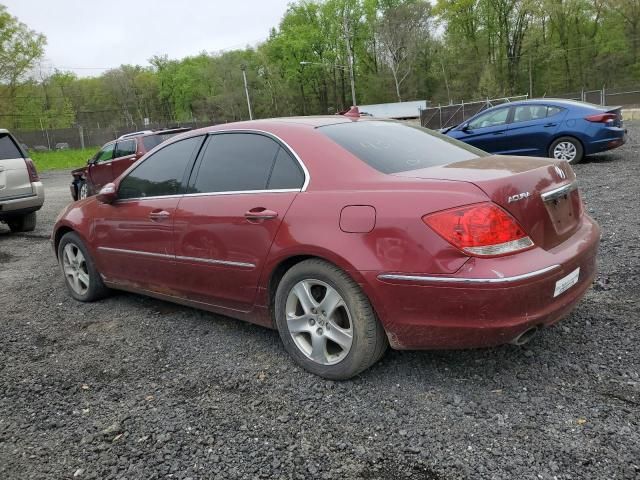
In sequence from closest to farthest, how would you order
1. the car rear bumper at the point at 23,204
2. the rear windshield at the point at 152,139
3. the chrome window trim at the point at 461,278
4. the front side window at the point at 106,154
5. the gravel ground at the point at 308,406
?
the gravel ground at the point at 308,406
the chrome window trim at the point at 461,278
the car rear bumper at the point at 23,204
the rear windshield at the point at 152,139
the front side window at the point at 106,154

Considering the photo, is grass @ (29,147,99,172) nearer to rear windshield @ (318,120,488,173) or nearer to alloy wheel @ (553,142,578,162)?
alloy wheel @ (553,142,578,162)

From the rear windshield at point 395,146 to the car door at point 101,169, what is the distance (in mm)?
9918

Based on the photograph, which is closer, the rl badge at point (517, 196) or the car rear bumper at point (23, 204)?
the rl badge at point (517, 196)

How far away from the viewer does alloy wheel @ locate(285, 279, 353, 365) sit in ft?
9.73

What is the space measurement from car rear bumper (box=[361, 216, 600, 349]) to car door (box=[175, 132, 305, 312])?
82 cm

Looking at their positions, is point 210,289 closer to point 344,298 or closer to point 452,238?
point 344,298

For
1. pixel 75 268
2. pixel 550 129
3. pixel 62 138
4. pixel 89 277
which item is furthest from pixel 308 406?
pixel 62 138

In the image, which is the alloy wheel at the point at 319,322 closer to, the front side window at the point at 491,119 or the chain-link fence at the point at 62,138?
the front side window at the point at 491,119

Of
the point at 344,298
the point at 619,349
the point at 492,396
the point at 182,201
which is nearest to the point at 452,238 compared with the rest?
the point at 344,298

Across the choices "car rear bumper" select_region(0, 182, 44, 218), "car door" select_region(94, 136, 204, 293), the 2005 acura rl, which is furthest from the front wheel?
the 2005 acura rl

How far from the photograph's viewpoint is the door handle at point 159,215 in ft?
12.7

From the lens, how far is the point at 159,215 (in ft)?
12.9

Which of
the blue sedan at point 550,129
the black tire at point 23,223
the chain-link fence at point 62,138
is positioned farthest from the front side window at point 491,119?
the chain-link fence at point 62,138

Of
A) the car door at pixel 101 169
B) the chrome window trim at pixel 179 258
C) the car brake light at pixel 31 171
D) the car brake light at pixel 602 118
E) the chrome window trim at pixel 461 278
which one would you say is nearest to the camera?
the chrome window trim at pixel 461 278
